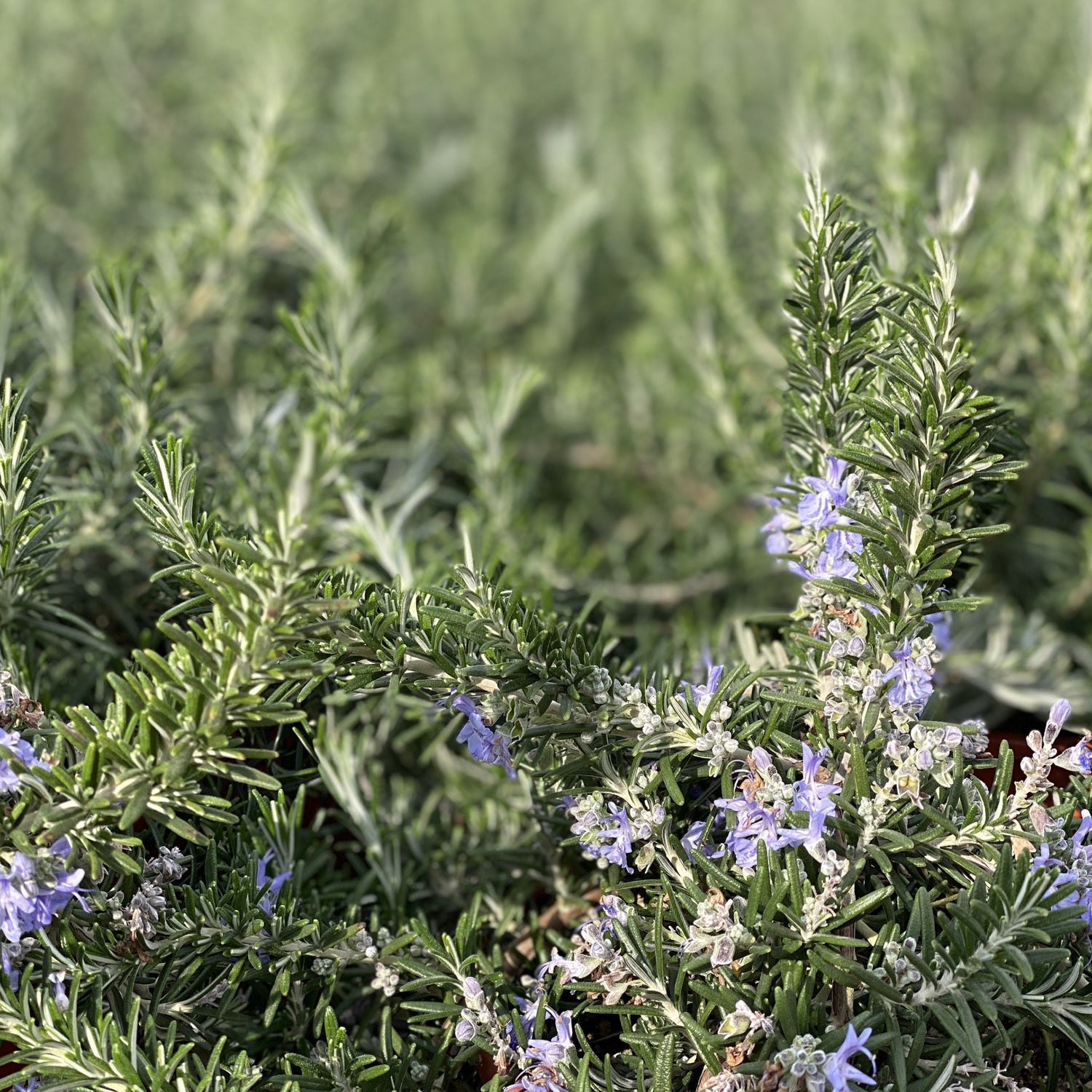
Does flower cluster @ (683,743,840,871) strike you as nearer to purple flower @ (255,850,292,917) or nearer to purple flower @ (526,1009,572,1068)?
purple flower @ (526,1009,572,1068)

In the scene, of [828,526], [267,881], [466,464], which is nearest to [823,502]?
[828,526]

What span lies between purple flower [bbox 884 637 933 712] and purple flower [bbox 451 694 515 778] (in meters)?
0.19

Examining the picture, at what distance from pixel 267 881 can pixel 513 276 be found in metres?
0.88

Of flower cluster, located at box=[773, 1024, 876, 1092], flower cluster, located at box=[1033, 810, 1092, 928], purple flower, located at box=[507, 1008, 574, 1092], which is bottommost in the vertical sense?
purple flower, located at box=[507, 1008, 574, 1092]

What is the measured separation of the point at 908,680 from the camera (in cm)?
48

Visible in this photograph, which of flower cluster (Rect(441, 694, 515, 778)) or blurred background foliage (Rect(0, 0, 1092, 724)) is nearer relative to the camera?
flower cluster (Rect(441, 694, 515, 778))

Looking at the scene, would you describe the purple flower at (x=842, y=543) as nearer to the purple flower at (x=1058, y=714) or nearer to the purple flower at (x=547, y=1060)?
the purple flower at (x=1058, y=714)

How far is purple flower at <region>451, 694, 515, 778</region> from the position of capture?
0.52m

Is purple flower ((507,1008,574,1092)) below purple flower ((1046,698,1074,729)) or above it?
below

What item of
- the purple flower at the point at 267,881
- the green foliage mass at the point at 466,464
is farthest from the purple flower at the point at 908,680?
the purple flower at the point at 267,881

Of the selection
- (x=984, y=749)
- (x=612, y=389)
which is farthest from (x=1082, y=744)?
(x=612, y=389)

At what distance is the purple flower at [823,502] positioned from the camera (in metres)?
0.53

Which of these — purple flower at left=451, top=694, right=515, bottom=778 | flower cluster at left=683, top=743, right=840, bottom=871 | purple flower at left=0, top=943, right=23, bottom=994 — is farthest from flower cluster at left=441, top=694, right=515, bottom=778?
purple flower at left=0, top=943, right=23, bottom=994

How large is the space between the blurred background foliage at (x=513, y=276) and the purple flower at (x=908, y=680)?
0.40 feet
